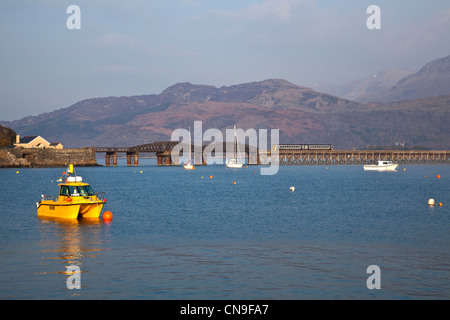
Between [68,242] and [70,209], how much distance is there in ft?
35.8

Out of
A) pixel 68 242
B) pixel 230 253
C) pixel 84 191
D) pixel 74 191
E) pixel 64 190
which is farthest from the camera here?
pixel 84 191

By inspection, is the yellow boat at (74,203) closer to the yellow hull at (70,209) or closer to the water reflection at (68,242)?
the yellow hull at (70,209)

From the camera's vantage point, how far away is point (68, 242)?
121 ft

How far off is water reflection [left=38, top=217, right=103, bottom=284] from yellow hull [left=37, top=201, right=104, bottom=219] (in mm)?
557

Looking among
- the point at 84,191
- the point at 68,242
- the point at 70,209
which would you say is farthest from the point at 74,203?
the point at 68,242

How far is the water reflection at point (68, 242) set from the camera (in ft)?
99.6

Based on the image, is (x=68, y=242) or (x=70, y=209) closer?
(x=68, y=242)

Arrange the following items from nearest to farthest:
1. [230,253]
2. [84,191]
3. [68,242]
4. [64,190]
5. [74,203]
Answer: [230,253]
[68,242]
[74,203]
[64,190]
[84,191]

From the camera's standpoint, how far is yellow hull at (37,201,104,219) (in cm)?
4726

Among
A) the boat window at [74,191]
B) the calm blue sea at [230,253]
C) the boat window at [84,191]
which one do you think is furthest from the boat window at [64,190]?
the calm blue sea at [230,253]

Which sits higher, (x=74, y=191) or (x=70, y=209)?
(x=74, y=191)

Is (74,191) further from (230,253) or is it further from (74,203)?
(230,253)
